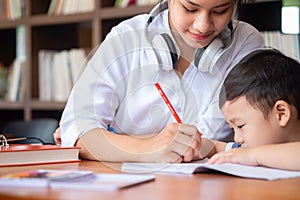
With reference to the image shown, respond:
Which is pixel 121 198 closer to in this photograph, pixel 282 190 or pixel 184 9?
pixel 282 190

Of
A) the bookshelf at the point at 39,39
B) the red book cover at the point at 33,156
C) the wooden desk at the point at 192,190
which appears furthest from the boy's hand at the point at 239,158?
the bookshelf at the point at 39,39

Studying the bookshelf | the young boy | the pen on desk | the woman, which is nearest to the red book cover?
the woman

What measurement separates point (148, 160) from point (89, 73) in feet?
1.03

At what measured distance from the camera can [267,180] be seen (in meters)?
0.90

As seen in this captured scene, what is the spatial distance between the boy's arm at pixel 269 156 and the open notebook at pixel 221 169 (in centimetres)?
1

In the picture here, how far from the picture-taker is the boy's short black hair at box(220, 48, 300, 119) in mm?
1241

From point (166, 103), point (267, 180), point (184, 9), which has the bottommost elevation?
point (267, 180)

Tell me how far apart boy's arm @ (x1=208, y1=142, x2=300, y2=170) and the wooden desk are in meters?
0.10

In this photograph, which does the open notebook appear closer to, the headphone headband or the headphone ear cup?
the headphone ear cup

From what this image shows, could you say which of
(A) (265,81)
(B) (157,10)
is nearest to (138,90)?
(B) (157,10)

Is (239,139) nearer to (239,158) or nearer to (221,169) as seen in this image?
(239,158)

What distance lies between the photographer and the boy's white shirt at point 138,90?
134cm

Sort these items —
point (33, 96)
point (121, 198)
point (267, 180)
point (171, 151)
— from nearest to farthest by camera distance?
point (121, 198), point (267, 180), point (171, 151), point (33, 96)

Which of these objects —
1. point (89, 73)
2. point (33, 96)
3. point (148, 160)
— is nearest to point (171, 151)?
point (148, 160)
